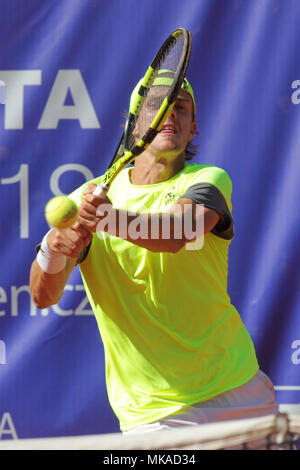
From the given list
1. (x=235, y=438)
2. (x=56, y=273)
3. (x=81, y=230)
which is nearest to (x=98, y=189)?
(x=81, y=230)

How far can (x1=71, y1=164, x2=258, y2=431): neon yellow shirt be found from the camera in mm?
2543

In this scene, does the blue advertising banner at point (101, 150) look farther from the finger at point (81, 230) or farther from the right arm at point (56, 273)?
the finger at point (81, 230)

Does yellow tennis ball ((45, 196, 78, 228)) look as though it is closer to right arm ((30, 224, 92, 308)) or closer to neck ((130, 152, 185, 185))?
right arm ((30, 224, 92, 308))

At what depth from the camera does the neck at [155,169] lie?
266cm

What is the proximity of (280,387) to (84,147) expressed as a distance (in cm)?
125

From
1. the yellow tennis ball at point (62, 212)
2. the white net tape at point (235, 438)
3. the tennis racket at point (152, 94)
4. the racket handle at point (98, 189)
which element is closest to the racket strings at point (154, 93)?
the tennis racket at point (152, 94)

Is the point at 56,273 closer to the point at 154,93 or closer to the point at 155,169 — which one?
the point at 155,169

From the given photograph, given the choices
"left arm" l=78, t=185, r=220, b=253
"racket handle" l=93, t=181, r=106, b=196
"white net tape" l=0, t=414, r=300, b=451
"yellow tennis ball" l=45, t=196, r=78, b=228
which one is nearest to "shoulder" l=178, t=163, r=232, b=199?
"left arm" l=78, t=185, r=220, b=253

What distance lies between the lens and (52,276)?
2551mm

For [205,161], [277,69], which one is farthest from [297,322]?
[277,69]

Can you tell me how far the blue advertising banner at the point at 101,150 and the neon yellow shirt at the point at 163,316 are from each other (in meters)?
0.73

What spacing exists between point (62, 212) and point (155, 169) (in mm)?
624

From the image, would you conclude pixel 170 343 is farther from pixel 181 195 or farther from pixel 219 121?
pixel 219 121

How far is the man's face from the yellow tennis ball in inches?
22.6
